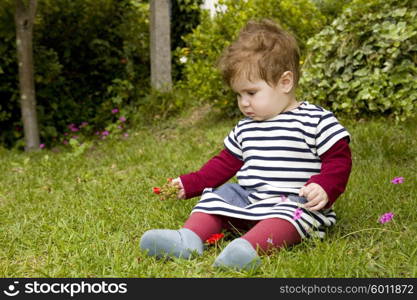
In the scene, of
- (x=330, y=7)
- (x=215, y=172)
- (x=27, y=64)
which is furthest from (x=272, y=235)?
(x=330, y=7)

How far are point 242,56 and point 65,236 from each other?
1234 millimetres

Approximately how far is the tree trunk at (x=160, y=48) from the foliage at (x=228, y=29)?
66 cm

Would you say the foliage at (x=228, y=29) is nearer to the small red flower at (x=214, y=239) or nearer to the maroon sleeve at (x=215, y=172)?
the maroon sleeve at (x=215, y=172)

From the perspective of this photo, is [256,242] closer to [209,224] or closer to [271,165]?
[209,224]

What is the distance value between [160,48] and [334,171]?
5.18 metres

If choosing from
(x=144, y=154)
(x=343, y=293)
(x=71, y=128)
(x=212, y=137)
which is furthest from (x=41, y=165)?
(x=343, y=293)

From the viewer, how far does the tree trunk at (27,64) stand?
5.76 m

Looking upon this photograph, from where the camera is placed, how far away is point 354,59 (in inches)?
192

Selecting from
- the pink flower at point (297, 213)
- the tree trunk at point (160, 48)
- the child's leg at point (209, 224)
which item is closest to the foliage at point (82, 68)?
the tree trunk at point (160, 48)

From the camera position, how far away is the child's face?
2500 mm

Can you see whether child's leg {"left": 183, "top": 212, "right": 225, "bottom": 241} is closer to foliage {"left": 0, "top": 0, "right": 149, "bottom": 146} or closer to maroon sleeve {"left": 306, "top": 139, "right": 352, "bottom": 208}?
maroon sleeve {"left": 306, "top": 139, "right": 352, "bottom": 208}

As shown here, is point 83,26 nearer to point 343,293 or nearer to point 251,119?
point 251,119

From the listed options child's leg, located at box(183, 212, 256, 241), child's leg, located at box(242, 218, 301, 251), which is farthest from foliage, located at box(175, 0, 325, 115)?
child's leg, located at box(242, 218, 301, 251)

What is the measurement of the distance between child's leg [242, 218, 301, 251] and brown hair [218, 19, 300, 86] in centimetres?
66
